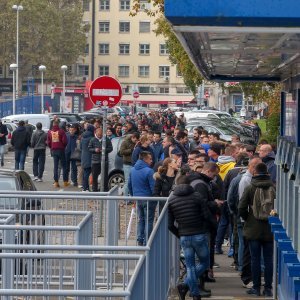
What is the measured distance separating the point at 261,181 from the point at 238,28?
23.1 ft

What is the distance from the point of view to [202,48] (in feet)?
27.1

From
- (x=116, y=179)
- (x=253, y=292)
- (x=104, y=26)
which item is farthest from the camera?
(x=104, y=26)

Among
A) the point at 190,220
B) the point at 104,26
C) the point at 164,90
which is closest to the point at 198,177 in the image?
the point at 190,220

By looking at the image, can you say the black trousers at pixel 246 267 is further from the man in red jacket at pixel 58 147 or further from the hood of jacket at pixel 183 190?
the man in red jacket at pixel 58 147

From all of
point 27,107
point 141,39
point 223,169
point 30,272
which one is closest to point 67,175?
point 223,169

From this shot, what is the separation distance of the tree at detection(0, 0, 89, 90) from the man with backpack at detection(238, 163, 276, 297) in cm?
9555

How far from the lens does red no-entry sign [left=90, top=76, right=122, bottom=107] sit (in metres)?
21.3

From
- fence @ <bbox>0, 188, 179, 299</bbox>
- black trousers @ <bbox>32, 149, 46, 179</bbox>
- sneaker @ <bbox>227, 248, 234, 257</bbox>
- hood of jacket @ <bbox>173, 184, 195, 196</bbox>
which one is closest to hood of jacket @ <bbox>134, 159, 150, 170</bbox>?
sneaker @ <bbox>227, 248, 234, 257</bbox>

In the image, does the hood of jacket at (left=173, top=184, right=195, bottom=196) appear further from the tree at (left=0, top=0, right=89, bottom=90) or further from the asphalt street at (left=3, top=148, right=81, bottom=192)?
the tree at (left=0, top=0, right=89, bottom=90)

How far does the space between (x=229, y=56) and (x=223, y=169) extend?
8245mm

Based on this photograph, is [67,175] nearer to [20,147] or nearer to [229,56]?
[20,147]

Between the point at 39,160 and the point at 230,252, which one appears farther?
the point at 39,160

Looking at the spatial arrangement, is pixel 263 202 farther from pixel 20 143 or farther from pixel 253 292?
pixel 20 143

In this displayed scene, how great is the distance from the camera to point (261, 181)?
13188mm
